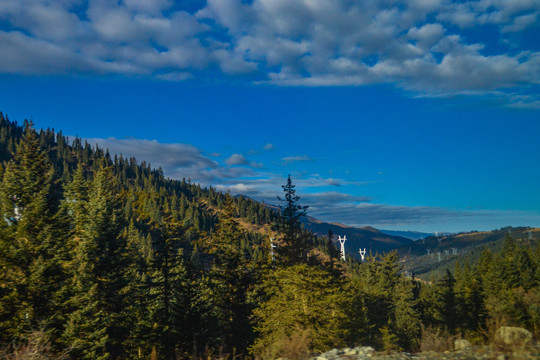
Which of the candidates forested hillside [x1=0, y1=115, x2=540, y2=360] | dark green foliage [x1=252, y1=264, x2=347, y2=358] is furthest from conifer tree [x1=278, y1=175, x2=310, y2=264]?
dark green foliage [x1=252, y1=264, x2=347, y2=358]

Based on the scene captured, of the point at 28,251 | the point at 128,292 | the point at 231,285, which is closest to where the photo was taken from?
the point at 28,251

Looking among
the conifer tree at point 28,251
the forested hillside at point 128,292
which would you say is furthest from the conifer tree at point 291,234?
the conifer tree at point 28,251

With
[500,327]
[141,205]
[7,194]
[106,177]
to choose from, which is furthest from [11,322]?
[141,205]

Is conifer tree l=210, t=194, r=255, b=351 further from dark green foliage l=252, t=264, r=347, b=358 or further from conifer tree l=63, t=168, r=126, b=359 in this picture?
conifer tree l=63, t=168, r=126, b=359

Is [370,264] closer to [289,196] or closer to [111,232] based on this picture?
[289,196]

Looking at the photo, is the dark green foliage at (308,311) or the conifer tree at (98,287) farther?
the dark green foliage at (308,311)

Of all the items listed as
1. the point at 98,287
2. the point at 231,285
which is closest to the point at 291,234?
the point at 231,285

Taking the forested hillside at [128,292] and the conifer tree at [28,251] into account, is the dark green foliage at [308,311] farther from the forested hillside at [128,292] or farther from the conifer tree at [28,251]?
the conifer tree at [28,251]

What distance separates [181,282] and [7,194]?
15992 millimetres

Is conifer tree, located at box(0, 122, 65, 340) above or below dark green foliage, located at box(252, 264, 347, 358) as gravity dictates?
above

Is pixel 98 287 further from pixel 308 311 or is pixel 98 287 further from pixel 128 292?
pixel 308 311

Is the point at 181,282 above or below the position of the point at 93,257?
below

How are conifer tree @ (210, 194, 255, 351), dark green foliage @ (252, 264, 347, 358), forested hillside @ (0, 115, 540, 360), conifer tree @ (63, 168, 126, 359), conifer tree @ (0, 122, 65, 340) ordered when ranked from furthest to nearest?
conifer tree @ (210, 194, 255, 351) → dark green foliage @ (252, 264, 347, 358) → conifer tree @ (63, 168, 126, 359) → forested hillside @ (0, 115, 540, 360) → conifer tree @ (0, 122, 65, 340)

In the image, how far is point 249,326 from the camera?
2898cm
